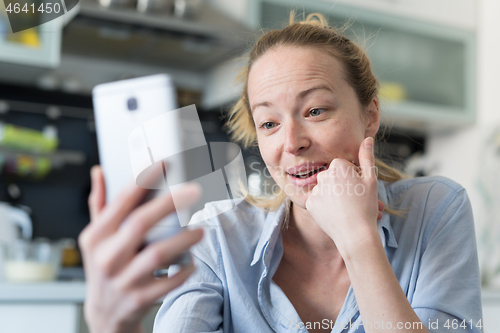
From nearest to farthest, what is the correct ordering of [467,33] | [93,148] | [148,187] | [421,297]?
[148,187] → [421,297] → [93,148] → [467,33]

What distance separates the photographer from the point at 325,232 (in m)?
0.74

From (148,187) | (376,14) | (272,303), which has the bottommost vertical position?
(272,303)

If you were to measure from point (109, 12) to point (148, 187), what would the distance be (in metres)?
1.61

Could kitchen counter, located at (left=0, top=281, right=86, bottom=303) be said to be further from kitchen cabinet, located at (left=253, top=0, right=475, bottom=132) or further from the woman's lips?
kitchen cabinet, located at (left=253, top=0, right=475, bottom=132)

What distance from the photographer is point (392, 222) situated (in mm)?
870

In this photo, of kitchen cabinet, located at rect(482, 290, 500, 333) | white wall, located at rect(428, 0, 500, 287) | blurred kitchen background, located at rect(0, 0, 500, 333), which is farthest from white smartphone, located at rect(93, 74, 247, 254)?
white wall, located at rect(428, 0, 500, 287)

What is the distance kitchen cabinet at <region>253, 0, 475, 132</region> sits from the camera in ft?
7.87

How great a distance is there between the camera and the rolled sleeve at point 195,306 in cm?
70

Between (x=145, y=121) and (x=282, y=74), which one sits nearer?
(x=145, y=121)

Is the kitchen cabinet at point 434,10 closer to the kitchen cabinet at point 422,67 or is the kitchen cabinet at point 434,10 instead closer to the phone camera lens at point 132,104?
the kitchen cabinet at point 422,67

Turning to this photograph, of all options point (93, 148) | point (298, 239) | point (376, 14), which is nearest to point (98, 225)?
point (298, 239)

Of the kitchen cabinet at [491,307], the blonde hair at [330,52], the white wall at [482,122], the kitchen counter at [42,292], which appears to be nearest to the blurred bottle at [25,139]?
the kitchen counter at [42,292]

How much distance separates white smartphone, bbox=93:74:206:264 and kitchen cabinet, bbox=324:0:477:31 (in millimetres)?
2181

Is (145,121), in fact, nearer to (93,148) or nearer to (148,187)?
(148,187)
